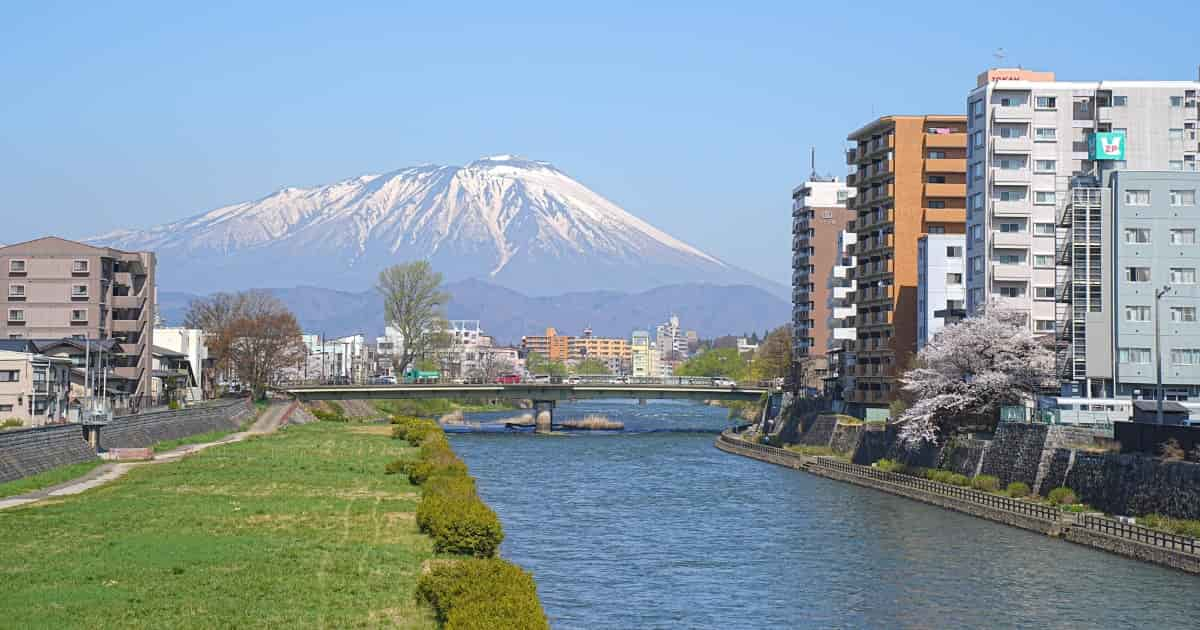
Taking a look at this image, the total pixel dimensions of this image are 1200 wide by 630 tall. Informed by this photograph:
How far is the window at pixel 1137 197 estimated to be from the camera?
7188 centimetres

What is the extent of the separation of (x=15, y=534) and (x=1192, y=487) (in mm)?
42441

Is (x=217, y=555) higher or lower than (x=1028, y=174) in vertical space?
lower

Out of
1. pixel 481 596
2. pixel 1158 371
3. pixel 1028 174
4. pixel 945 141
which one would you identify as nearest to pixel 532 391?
pixel 945 141

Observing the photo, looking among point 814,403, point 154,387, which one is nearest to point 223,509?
point 814,403

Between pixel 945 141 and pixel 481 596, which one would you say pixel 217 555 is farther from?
pixel 945 141

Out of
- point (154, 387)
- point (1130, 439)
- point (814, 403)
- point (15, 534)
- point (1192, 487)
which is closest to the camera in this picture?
point (15, 534)

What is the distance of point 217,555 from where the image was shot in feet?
134

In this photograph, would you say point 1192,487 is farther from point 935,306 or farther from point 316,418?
point 316,418

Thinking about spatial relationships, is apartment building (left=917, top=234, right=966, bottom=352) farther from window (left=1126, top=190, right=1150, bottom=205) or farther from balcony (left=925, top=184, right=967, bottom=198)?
window (left=1126, top=190, right=1150, bottom=205)

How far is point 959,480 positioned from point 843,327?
169 ft

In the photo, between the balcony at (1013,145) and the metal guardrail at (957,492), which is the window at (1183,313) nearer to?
the metal guardrail at (957,492)

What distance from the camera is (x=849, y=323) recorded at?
123 meters

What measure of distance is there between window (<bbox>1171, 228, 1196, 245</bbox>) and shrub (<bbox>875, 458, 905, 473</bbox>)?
2144 centimetres

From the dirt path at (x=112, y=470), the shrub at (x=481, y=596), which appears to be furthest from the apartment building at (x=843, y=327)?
the shrub at (x=481, y=596)
